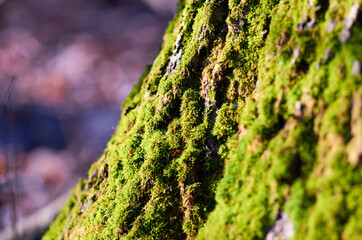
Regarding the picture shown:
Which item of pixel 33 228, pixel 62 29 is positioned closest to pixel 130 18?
pixel 62 29

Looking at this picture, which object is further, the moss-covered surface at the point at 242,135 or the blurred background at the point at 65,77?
the blurred background at the point at 65,77

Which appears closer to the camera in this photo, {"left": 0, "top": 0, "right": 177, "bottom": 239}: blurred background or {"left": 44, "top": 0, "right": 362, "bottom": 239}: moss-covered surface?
{"left": 44, "top": 0, "right": 362, "bottom": 239}: moss-covered surface

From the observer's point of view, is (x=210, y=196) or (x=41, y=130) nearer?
(x=210, y=196)

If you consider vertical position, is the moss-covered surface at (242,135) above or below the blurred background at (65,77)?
below

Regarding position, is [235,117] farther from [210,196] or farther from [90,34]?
[90,34]

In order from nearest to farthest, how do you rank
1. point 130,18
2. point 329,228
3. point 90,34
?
point 329,228 → point 130,18 → point 90,34
